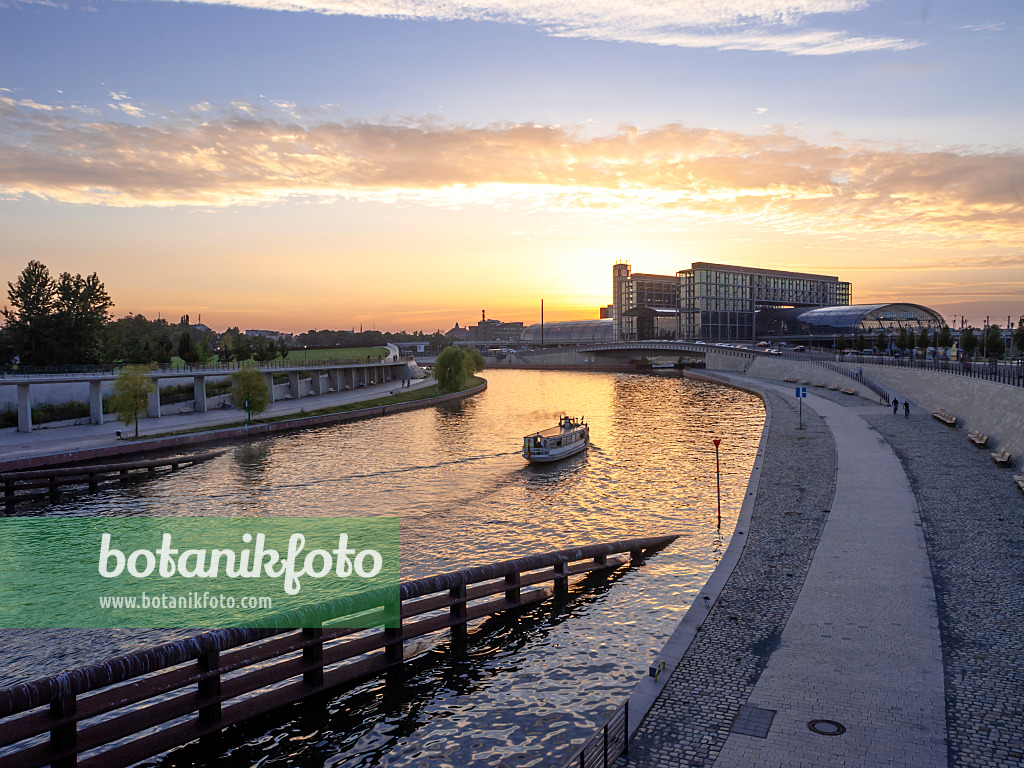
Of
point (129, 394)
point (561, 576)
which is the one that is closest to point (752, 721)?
point (561, 576)

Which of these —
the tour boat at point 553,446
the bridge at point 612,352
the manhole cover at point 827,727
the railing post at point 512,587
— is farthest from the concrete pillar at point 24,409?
the bridge at point 612,352

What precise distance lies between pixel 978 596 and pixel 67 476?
131 feet

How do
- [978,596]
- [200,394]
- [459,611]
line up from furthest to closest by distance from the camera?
Answer: [200,394]
[459,611]
[978,596]

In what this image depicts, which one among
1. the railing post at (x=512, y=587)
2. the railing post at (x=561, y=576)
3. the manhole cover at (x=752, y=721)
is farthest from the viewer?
the railing post at (x=561, y=576)

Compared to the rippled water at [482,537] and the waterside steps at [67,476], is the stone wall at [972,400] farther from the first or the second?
the waterside steps at [67,476]

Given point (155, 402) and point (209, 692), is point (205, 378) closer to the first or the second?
point (155, 402)

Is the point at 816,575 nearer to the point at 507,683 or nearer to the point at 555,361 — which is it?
the point at 507,683

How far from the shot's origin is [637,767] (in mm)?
9672

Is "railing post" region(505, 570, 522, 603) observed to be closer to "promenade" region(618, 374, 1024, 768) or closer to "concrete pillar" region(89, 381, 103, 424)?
"promenade" region(618, 374, 1024, 768)

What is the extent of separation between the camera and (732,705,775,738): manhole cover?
10422 millimetres

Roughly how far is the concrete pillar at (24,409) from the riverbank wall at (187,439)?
11387 millimetres

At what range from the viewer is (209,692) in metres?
12.4

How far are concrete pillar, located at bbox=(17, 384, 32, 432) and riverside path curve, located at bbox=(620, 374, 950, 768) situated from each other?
166ft

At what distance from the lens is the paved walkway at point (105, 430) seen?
137 ft
